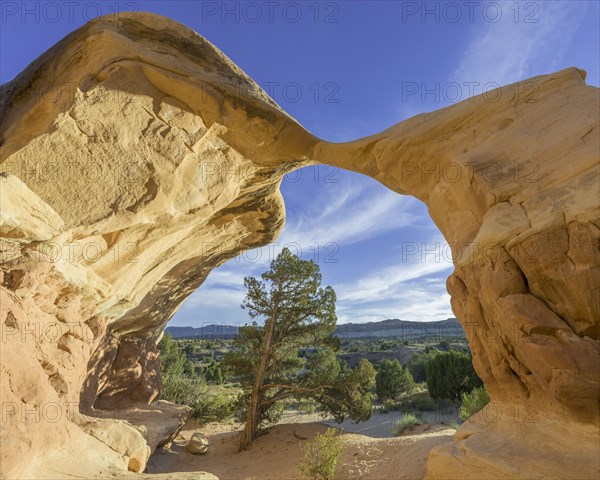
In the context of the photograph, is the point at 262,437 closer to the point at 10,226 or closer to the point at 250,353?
the point at 250,353

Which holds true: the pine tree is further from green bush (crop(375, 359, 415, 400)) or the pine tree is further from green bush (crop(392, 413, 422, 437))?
green bush (crop(375, 359, 415, 400))

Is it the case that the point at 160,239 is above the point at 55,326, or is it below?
above

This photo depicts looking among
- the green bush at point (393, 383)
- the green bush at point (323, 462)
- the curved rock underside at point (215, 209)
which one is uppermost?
the curved rock underside at point (215, 209)

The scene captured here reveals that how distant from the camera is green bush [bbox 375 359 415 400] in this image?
26.0 meters

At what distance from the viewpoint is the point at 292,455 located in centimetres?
1336

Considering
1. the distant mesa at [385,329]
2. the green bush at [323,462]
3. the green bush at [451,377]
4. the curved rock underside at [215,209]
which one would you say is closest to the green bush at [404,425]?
the green bush at [323,462]

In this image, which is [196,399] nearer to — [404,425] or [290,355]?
[290,355]

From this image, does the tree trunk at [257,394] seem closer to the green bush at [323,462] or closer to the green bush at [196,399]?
the green bush at [196,399]

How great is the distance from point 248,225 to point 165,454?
9.47 meters

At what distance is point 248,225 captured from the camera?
1296 cm

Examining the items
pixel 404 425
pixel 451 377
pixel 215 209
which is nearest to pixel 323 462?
pixel 404 425

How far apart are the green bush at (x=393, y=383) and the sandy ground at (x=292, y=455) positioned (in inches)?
318

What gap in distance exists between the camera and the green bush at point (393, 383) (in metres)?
26.0

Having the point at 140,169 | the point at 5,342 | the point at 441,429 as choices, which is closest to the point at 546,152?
the point at 140,169
